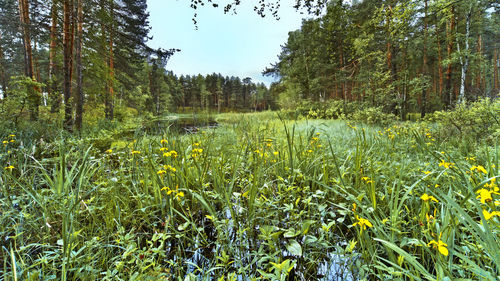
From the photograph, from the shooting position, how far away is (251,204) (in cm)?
129

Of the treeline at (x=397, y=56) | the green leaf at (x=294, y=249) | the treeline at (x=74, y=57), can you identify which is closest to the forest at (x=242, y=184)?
the green leaf at (x=294, y=249)

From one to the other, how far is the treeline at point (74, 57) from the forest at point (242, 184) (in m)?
0.11

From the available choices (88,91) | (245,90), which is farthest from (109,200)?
(245,90)

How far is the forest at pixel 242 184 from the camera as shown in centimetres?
91

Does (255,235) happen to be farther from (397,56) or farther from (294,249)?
(397,56)

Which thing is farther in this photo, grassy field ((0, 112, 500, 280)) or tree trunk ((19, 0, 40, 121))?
tree trunk ((19, 0, 40, 121))

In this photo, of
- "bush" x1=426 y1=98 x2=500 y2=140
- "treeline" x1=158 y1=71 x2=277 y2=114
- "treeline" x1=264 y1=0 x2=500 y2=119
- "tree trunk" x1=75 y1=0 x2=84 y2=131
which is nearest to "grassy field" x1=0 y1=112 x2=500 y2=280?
"bush" x1=426 y1=98 x2=500 y2=140

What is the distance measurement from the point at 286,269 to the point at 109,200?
4.89 ft

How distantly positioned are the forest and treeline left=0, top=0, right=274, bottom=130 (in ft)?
0.35

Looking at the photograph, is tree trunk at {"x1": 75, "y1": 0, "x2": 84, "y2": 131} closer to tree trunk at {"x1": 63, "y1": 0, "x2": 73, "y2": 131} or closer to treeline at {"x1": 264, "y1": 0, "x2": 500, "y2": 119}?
tree trunk at {"x1": 63, "y1": 0, "x2": 73, "y2": 131}

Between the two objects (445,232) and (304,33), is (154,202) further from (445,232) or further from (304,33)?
(304,33)

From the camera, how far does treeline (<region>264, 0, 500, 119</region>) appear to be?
340 inches

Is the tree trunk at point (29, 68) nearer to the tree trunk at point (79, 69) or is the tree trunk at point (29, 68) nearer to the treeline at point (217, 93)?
the tree trunk at point (79, 69)

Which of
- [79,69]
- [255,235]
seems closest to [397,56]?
[255,235]
